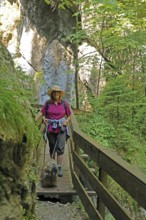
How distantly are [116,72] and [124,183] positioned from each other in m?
11.9

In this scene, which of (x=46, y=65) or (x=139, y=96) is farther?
(x=46, y=65)

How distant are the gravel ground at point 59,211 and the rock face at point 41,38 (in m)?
16.3

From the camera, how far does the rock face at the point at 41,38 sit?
69.4 ft

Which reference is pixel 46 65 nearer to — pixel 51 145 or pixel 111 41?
pixel 111 41

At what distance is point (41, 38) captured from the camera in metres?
21.9

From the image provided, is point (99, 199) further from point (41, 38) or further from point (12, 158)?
point (41, 38)

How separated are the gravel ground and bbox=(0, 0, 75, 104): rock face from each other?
53.5 feet

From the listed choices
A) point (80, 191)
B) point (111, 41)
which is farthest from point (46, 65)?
point (80, 191)

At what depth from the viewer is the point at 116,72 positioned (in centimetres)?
1405

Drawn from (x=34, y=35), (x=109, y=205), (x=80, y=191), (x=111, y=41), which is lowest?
(x=80, y=191)

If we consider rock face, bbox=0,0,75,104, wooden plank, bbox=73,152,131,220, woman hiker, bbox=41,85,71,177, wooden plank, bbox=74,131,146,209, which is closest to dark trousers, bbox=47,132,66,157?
woman hiker, bbox=41,85,71,177

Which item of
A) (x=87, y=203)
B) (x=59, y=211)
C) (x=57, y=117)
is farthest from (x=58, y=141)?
(x=87, y=203)

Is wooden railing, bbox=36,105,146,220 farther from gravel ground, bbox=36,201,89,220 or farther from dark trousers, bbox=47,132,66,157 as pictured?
dark trousers, bbox=47,132,66,157

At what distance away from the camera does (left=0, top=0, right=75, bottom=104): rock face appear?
2114 cm
